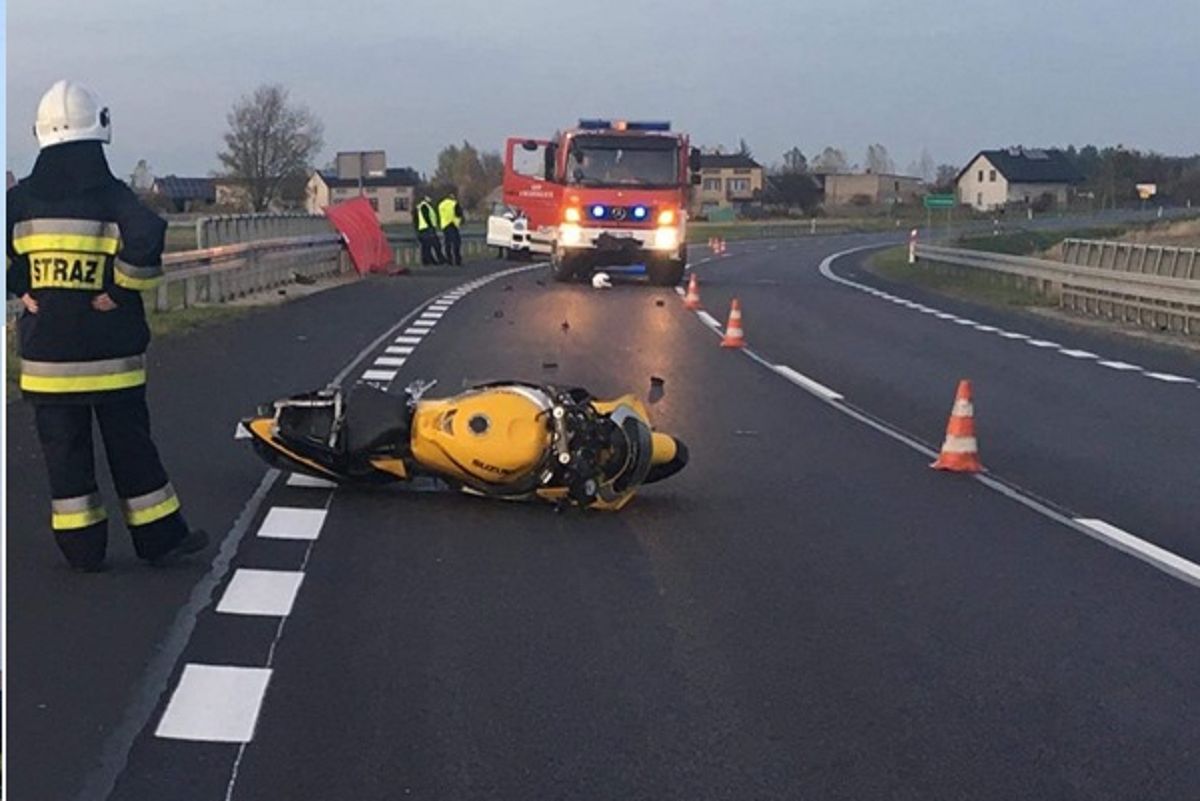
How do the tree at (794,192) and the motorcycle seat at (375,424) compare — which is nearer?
the motorcycle seat at (375,424)

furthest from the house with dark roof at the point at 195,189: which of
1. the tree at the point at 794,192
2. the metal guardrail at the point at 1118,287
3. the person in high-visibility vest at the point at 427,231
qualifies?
the tree at the point at 794,192

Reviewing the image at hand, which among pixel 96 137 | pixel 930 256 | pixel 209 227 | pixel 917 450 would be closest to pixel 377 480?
pixel 96 137

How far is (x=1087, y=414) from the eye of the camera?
48.3 ft

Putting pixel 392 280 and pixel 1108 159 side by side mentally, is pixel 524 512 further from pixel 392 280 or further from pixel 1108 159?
pixel 1108 159

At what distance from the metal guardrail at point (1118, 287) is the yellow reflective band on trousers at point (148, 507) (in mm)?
18853

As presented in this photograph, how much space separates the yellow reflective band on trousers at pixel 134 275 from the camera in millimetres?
7008

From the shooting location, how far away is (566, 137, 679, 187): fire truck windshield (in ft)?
114

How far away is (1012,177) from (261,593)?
164 metres

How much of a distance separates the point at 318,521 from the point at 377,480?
79 cm

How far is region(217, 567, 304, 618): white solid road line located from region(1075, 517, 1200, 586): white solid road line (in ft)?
12.9

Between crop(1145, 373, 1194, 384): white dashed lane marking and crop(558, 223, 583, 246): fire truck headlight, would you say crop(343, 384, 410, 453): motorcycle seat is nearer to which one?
crop(1145, 373, 1194, 384): white dashed lane marking

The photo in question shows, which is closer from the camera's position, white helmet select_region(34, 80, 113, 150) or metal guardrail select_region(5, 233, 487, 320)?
white helmet select_region(34, 80, 113, 150)

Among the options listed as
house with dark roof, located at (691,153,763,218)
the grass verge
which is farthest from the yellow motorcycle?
house with dark roof, located at (691,153,763,218)

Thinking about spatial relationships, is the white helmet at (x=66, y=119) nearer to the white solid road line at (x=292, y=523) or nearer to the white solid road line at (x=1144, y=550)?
the white solid road line at (x=292, y=523)
